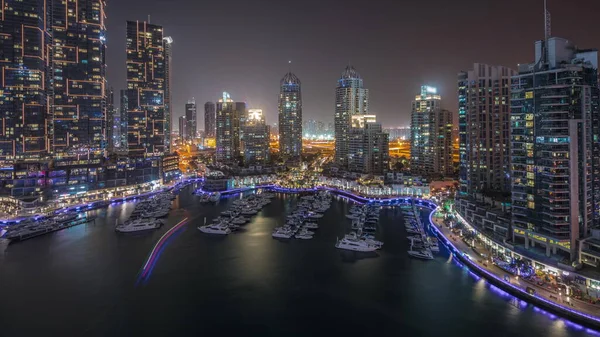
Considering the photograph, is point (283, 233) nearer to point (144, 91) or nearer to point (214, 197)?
point (214, 197)

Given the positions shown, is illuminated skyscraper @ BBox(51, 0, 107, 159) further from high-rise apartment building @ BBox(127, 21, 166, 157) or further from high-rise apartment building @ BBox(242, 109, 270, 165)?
high-rise apartment building @ BBox(242, 109, 270, 165)

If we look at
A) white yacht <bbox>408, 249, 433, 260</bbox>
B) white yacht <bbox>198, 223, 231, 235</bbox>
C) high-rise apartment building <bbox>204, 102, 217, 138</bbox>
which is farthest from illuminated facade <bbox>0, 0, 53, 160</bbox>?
high-rise apartment building <bbox>204, 102, 217, 138</bbox>

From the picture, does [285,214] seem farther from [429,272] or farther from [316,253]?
[429,272]

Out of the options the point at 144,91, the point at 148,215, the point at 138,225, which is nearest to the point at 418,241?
the point at 138,225

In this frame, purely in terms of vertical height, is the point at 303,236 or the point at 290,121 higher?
the point at 290,121

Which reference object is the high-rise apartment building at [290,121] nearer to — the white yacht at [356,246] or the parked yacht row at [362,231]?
the parked yacht row at [362,231]

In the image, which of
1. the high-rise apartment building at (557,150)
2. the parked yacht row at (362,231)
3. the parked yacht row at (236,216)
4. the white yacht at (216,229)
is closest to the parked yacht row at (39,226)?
the parked yacht row at (236,216)
